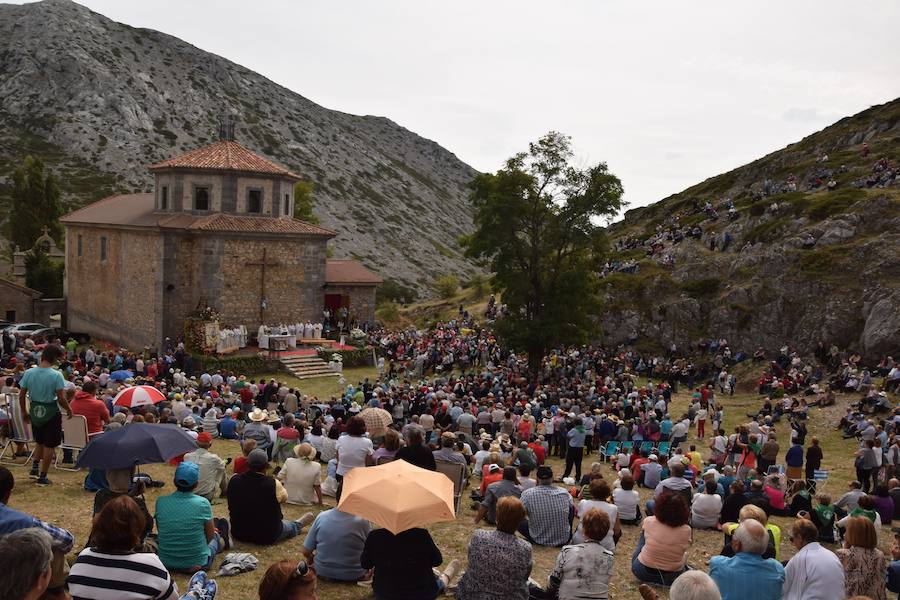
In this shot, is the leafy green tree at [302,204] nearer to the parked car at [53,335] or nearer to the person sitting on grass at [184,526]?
the parked car at [53,335]

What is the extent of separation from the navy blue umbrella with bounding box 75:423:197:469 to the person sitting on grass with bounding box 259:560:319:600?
4.89 meters

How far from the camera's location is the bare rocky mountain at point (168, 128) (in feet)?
346

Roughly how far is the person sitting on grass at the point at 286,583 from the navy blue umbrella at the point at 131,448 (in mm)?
4892

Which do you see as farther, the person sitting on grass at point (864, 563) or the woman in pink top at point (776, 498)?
the woman in pink top at point (776, 498)

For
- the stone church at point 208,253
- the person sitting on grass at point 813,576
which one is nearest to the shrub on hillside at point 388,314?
the stone church at point 208,253

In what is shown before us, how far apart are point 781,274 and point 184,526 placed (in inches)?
1614

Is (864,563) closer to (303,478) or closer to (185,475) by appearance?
(185,475)

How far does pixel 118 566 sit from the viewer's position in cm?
539

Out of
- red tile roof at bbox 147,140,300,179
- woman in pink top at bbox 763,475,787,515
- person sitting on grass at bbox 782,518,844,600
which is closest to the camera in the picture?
person sitting on grass at bbox 782,518,844,600

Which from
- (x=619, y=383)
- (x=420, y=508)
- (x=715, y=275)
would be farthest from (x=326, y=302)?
(x=420, y=508)

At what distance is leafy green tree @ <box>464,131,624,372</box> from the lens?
36250 mm

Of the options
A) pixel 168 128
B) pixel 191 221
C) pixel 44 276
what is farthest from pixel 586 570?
pixel 168 128

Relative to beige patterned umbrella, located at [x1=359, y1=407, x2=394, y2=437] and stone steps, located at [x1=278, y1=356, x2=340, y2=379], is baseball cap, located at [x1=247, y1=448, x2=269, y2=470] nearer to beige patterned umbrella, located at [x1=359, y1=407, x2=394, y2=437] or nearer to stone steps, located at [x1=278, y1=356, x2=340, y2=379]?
beige patterned umbrella, located at [x1=359, y1=407, x2=394, y2=437]

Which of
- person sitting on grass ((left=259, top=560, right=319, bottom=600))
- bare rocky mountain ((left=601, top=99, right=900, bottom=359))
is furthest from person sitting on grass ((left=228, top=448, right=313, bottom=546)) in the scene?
bare rocky mountain ((left=601, top=99, right=900, bottom=359))
